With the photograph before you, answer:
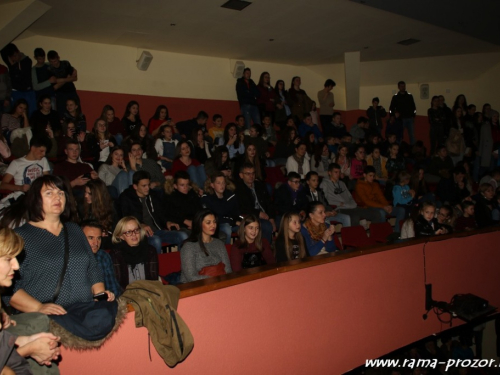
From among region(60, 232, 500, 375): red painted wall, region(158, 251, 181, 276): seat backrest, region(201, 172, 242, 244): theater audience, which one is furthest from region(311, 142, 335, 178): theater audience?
region(158, 251, 181, 276): seat backrest

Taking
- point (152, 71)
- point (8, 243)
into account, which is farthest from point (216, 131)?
point (8, 243)

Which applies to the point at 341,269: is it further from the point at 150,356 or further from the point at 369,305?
the point at 150,356

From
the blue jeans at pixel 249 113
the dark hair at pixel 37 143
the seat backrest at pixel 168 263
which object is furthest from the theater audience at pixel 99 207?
the blue jeans at pixel 249 113

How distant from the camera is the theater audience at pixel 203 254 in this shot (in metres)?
3.18

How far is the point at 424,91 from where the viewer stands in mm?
10484

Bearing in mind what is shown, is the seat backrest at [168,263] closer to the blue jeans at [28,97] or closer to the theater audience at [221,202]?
the theater audience at [221,202]

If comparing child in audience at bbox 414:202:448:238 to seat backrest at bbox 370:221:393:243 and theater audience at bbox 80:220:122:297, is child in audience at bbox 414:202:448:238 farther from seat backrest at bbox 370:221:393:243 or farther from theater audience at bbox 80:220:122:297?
theater audience at bbox 80:220:122:297

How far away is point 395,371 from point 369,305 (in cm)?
300

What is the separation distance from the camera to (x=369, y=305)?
3514 millimetres

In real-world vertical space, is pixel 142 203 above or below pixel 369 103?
below

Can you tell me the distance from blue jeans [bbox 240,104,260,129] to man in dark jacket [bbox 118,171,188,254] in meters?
3.55

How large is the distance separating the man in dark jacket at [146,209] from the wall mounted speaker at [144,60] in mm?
3862

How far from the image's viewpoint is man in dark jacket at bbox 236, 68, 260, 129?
7703mm

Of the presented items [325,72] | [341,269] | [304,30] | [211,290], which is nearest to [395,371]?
[341,269]
